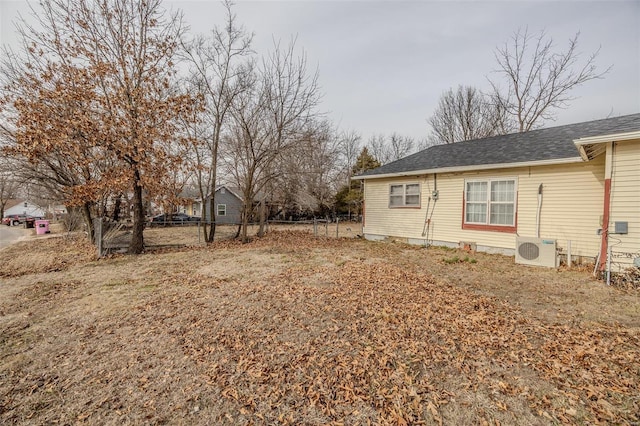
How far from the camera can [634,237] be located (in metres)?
5.87

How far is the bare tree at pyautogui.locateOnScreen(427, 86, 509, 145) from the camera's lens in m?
24.5

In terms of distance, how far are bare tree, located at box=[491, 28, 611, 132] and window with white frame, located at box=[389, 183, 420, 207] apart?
602 inches

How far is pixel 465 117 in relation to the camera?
2705 cm

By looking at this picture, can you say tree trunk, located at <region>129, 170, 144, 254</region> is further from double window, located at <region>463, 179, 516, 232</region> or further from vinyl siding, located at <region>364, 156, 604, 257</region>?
double window, located at <region>463, 179, 516, 232</region>

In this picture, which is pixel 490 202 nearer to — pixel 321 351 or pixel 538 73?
pixel 321 351

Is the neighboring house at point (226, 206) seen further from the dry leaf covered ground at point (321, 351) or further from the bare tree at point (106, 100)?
the dry leaf covered ground at point (321, 351)

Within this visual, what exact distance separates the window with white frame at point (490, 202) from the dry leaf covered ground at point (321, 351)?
10.1 feet

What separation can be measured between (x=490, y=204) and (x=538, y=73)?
16.9 metres

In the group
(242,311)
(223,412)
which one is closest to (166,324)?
(242,311)

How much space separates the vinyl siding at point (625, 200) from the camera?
5.84 metres

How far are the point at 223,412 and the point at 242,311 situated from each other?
2155mm

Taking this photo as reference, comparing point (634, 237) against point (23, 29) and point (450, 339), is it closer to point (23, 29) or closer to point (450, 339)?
point (450, 339)

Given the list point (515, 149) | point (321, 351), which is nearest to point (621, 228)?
point (515, 149)

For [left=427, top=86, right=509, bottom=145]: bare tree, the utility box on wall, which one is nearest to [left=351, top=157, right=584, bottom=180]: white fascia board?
the utility box on wall
